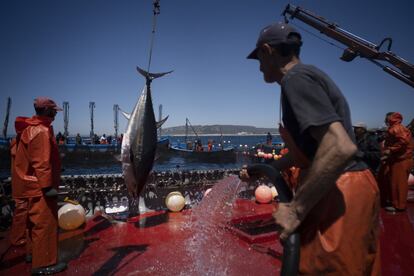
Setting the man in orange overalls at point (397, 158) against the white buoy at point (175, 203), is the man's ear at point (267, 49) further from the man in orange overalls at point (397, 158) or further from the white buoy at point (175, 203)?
the man in orange overalls at point (397, 158)

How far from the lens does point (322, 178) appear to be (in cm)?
134

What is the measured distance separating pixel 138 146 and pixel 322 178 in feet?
9.76

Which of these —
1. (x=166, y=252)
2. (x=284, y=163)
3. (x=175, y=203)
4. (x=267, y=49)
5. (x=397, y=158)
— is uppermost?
(x=267, y=49)

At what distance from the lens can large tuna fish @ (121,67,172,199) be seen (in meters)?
3.85

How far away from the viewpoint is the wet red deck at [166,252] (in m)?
3.83

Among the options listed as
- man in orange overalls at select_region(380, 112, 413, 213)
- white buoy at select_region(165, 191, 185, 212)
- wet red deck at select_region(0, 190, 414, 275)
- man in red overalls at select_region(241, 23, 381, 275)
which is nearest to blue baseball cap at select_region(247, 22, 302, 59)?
man in red overalls at select_region(241, 23, 381, 275)

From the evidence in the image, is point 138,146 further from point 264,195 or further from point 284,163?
point 264,195

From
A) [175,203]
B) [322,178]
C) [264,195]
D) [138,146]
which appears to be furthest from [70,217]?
[322,178]

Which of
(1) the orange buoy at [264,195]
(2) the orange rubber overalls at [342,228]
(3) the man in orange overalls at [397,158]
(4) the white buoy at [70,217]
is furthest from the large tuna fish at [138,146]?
(3) the man in orange overalls at [397,158]

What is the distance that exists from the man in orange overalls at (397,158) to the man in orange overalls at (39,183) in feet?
21.5

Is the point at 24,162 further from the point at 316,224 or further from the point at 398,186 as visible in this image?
the point at 398,186

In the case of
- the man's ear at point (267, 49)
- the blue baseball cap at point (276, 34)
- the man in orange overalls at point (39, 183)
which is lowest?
the man in orange overalls at point (39, 183)

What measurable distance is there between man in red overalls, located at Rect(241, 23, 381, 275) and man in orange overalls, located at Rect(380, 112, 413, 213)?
5457mm

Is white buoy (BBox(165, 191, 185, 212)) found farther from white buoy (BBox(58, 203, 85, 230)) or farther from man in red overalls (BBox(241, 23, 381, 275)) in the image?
man in red overalls (BBox(241, 23, 381, 275))
